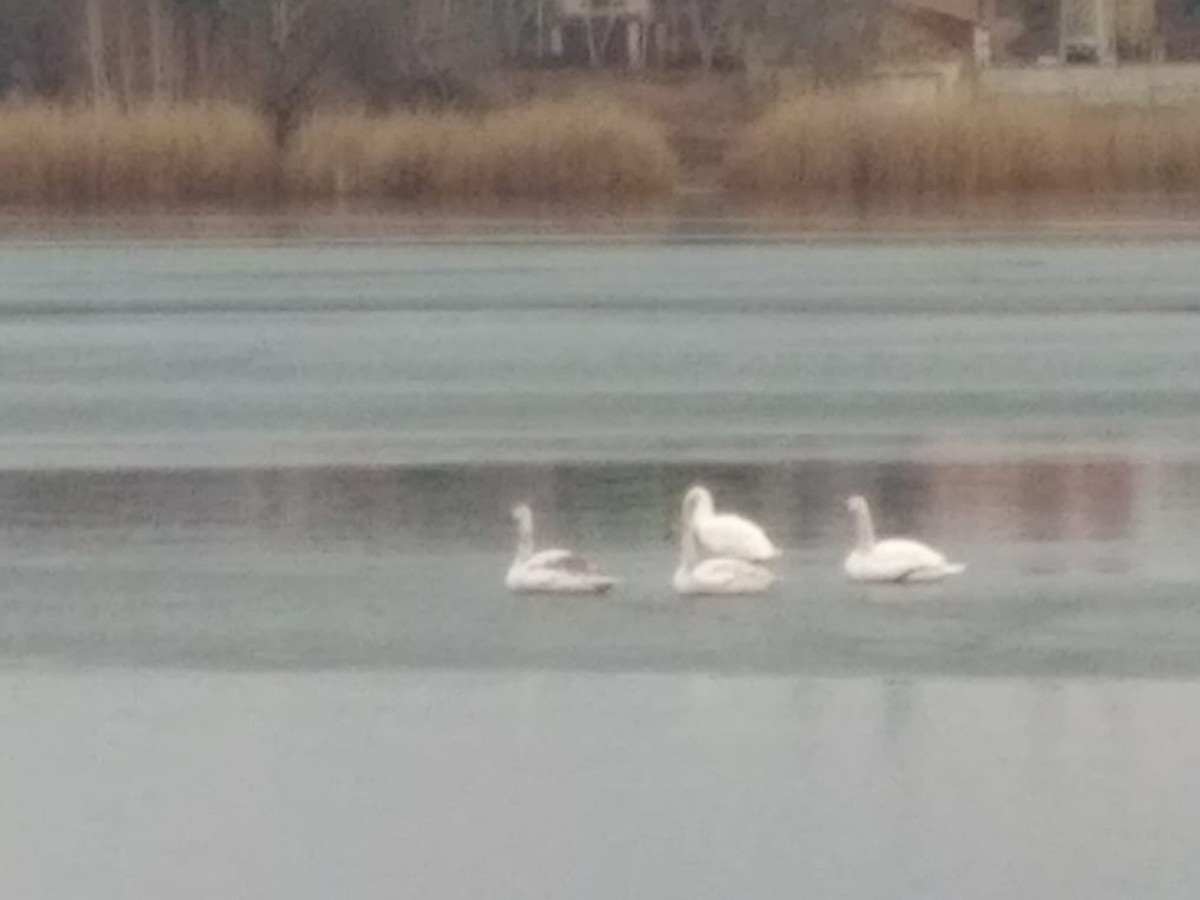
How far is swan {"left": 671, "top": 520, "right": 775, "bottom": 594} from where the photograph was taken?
45.3 feet

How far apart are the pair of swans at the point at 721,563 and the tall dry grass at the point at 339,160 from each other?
30329 mm

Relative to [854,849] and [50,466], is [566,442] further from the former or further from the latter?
[854,849]

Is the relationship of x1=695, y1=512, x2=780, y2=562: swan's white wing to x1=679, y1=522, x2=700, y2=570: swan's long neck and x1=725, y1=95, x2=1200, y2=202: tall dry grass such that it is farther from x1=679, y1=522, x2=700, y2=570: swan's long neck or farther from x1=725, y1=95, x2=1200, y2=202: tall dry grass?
x1=725, y1=95, x2=1200, y2=202: tall dry grass

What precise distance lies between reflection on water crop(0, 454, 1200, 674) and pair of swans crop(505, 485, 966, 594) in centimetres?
13

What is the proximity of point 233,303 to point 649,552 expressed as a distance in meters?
15.4

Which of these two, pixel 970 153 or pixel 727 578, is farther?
pixel 970 153

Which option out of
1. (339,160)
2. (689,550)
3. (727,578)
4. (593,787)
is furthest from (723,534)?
(339,160)

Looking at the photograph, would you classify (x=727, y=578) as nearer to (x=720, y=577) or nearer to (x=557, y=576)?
(x=720, y=577)

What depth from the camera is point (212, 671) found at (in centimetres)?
1216

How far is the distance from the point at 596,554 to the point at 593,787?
187 inches

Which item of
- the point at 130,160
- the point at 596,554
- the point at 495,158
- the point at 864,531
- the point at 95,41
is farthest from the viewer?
the point at 95,41

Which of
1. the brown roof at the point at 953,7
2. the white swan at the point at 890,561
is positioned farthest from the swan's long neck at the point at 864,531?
the brown roof at the point at 953,7

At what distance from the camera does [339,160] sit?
45.8m

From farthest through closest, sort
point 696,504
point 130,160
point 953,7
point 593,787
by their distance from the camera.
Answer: point 953,7, point 130,160, point 696,504, point 593,787
